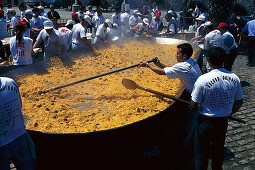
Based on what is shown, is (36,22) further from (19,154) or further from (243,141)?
(243,141)

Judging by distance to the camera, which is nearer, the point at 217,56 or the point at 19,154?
the point at 19,154

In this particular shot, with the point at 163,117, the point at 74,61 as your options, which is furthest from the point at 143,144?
the point at 74,61

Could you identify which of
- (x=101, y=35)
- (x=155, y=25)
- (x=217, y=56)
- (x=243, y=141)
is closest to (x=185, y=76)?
(x=217, y=56)

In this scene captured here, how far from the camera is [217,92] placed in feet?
10.1

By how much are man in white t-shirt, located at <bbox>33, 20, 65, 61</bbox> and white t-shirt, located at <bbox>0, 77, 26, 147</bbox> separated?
4671 mm

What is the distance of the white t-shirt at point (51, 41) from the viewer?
23.2ft

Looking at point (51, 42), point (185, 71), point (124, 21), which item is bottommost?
point (185, 71)

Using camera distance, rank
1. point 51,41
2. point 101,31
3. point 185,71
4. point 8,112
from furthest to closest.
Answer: point 101,31 < point 51,41 < point 185,71 < point 8,112

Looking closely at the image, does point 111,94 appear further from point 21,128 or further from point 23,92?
point 21,128

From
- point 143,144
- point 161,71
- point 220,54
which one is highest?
point 220,54

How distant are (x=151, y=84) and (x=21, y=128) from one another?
3.74 meters

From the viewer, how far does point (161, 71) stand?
4297 millimetres

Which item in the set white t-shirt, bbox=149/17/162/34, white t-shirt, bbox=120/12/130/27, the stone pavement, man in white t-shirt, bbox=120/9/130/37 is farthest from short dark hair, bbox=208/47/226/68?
white t-shirt, bbox=120/12/130/27

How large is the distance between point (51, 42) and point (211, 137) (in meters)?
5.64
